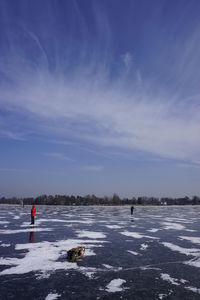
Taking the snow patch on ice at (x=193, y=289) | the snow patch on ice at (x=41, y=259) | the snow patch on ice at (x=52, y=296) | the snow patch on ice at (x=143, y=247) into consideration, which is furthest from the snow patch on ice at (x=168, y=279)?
the snow patch on ice at (x=143, y=247)

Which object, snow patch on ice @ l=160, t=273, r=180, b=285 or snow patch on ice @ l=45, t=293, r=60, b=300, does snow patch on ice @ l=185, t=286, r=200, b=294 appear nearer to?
snow patch on ice @ l=160, t=273, r=180, b=285

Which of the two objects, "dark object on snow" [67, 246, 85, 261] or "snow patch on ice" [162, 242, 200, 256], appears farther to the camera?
"snow patch on ice" [162, 242, 200, 256]

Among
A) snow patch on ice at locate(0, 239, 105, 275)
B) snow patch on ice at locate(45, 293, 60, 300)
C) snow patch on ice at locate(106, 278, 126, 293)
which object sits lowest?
snow patch on ice at locate(45, 293, 60, 300)

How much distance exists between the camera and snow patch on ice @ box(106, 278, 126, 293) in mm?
6789

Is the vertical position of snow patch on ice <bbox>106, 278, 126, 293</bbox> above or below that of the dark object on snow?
below

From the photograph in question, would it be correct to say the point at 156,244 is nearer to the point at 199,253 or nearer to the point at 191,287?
the point at 199,253

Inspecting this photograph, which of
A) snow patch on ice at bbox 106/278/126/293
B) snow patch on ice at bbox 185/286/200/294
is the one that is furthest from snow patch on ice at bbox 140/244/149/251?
snow patch on ice at bbox 185/286/200/294

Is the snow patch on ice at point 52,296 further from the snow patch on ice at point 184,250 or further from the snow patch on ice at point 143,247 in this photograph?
the snow patch on ice at point 184,250

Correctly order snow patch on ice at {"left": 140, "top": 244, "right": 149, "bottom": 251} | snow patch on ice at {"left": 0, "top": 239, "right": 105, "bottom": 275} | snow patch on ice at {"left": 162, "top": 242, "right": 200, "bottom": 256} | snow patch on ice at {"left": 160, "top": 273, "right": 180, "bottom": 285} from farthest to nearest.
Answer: snow patch on ice at {"left": 140, "top": 244, "right": 149, "bottom": 251}, snow patch on ice at {"left": 162, "top": 242, "right": 200, "bottom": 256}, snow patch on ice at {"left": 0, "top": 239, "right": 105, "bottom": 275}, snow patch on ice at {"left": 160, "top": 273, "right": 180, "bottom": 285}

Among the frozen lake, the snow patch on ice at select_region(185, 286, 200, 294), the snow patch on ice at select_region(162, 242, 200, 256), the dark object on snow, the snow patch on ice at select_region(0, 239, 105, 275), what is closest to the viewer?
the frozen lake

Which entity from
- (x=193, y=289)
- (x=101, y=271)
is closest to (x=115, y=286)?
(x=101, y=271)

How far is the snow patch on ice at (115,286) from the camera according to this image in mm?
6789

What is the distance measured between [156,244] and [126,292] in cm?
697

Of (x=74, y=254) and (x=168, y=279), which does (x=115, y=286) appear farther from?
(x=74, y=254)
